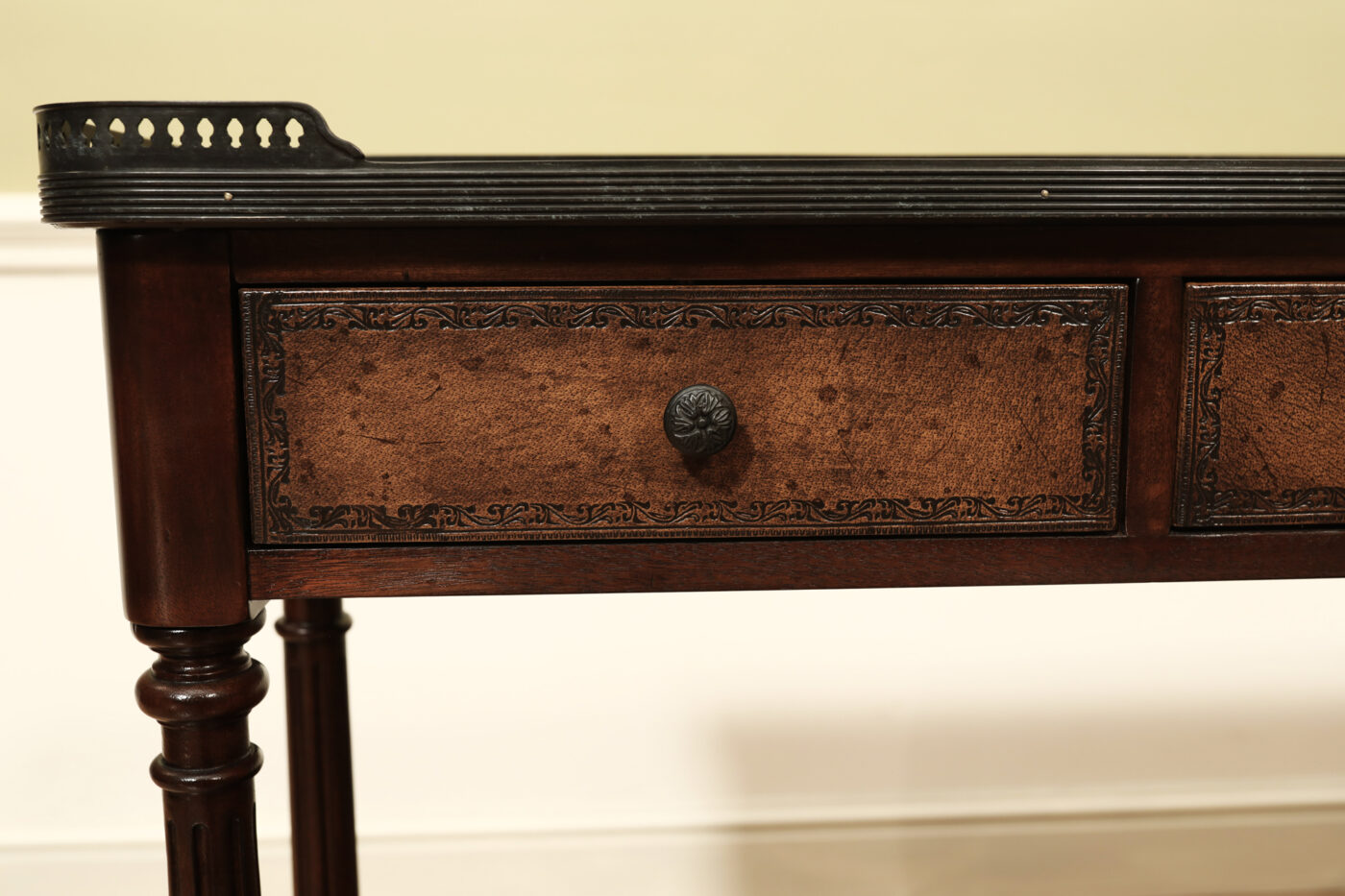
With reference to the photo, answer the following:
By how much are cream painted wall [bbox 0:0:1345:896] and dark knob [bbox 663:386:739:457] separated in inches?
28.8

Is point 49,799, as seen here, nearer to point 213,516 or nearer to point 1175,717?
point 213,516

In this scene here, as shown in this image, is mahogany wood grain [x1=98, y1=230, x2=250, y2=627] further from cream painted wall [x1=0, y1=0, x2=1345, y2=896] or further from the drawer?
cream painted wall [x1=0, y1=0, x2=1345, y2=896]

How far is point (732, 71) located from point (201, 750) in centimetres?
90

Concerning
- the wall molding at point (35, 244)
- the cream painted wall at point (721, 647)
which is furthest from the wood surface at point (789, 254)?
the wall molding at point (35, 244)

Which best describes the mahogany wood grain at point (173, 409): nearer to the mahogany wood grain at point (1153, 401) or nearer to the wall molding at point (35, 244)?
the mahogany wood grain at point (1153, 401)

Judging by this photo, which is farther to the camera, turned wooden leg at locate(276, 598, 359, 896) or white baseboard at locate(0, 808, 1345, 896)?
white baseboard at locate(0, 808, 1345, 896)

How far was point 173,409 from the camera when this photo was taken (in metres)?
0.56

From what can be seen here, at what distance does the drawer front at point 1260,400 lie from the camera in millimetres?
584

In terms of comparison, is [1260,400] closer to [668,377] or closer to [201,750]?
Result: [668,377]

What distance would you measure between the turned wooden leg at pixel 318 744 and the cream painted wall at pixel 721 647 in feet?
1.17

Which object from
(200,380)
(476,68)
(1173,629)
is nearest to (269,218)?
(200,380)

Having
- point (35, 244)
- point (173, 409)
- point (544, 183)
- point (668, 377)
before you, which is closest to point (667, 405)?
point (668, 377)

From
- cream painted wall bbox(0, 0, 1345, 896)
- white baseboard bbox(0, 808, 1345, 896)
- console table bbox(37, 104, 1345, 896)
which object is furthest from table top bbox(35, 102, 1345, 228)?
white baseboard bbox(0, 808, 1345, 896)

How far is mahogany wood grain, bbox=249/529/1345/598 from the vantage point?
59 cm
